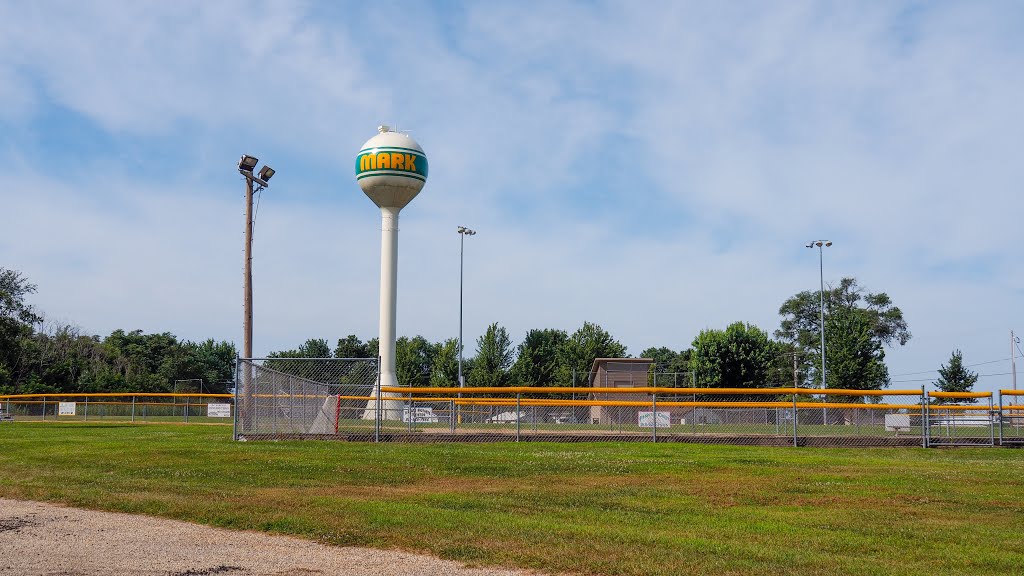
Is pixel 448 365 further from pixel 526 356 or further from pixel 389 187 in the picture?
pixel 389 187

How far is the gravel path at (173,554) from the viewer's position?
6.71 m

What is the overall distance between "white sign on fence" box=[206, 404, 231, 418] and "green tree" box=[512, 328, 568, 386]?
31.8 metres

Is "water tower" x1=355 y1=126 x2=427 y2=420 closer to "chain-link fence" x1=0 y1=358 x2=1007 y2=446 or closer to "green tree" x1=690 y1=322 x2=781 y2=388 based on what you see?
"chain-link fence" x1=0 y1=358 x2=1007 y2=446

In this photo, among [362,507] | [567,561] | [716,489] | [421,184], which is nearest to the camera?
[567,561]

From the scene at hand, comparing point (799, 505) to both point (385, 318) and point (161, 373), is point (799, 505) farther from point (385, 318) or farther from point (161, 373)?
point (161, 373)

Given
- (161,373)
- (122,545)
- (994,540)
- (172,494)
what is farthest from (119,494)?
(161,373)

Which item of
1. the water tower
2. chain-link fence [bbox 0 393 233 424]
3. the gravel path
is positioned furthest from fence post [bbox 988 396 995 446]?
chain-link fence [bbox 0 393 233 424]

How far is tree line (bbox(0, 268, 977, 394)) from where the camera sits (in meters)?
55.1

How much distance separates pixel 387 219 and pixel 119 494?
1167 inches

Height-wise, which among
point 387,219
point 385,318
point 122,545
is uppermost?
point 387,219

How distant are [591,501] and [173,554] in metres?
4.73

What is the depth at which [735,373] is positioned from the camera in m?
55.5

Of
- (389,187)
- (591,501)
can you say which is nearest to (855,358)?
(389,187)

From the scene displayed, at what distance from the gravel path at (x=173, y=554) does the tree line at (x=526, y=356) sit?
45.7 m
